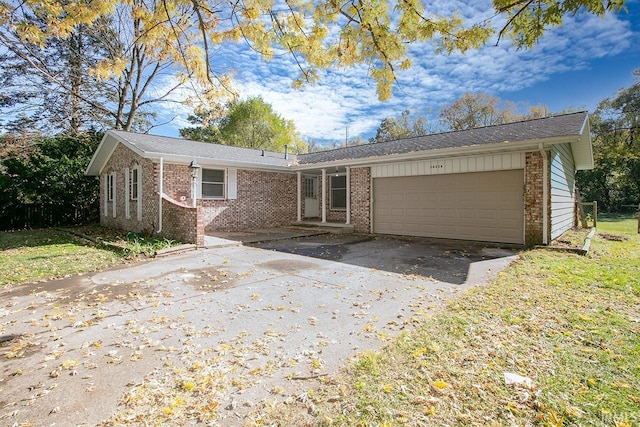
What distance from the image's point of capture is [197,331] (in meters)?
3.50

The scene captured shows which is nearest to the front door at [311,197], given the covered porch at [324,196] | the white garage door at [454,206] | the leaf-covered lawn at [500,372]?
the covered porch at [324,196]

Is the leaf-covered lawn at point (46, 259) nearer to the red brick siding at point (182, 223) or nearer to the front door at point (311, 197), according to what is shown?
the red brick siding at point (182, 223)

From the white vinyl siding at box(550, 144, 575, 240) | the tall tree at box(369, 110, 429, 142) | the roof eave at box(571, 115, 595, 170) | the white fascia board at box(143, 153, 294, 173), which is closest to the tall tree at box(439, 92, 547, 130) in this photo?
the tall tree at box(369, 110, 429, 142)

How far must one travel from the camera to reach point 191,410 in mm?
2201

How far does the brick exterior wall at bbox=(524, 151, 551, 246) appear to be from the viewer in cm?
845

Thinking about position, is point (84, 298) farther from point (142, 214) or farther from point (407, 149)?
point (407, 149)

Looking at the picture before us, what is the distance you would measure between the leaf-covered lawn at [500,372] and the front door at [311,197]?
1195cm

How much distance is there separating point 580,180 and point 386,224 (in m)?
22.4

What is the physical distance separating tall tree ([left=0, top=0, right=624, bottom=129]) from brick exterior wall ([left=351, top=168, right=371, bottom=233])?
7.56 meters

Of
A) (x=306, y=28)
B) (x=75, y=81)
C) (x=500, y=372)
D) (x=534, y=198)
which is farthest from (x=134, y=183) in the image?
(x=534, y=198)

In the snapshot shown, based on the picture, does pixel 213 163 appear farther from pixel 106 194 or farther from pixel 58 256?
pixel 106 194

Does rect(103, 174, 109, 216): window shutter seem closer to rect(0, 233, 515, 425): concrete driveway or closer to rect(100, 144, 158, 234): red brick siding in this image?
rect(100, 144, 158, 234): red brick siding

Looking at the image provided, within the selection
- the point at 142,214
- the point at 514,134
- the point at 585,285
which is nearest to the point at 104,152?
the point at 142,214

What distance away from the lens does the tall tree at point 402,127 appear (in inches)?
1274
